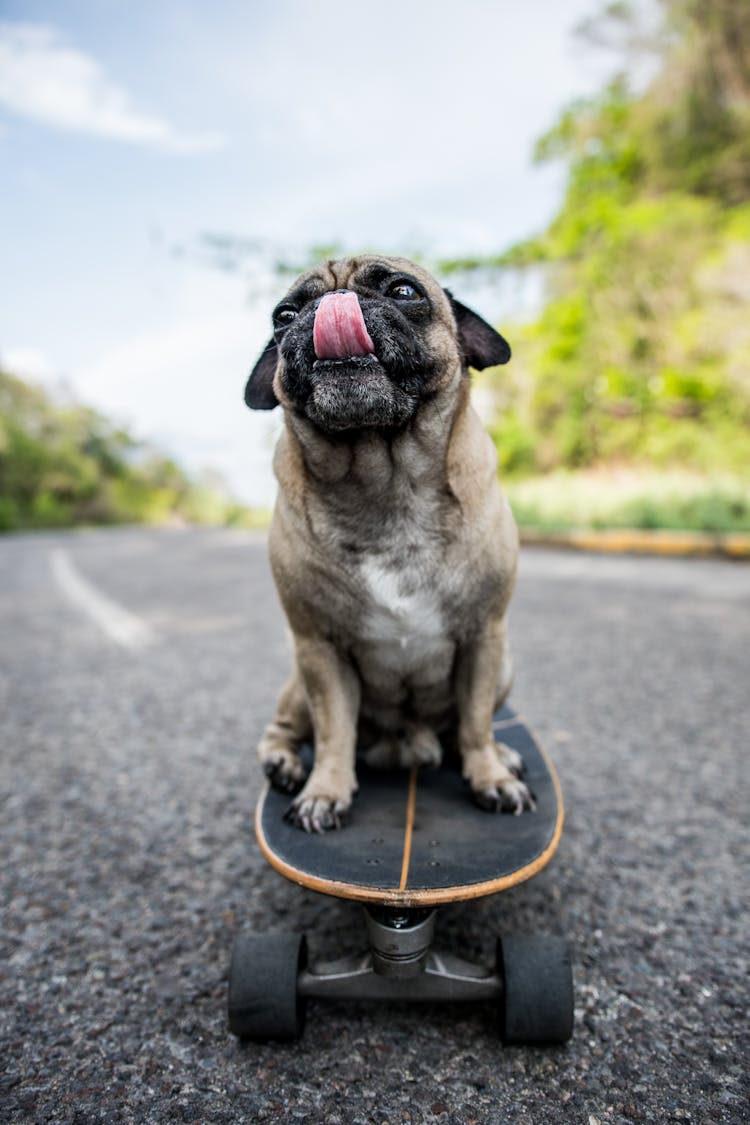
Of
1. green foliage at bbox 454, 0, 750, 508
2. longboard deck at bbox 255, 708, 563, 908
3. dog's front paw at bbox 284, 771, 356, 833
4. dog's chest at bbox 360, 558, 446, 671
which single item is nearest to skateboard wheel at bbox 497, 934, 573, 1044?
longboard deck at bbox 255, 708, 563, 908

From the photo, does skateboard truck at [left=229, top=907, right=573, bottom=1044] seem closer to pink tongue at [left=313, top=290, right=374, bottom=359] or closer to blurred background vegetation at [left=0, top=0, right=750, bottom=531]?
pink tongue at [left=313, top=290, right=374, bottom=359]

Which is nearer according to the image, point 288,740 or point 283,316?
point 283,316

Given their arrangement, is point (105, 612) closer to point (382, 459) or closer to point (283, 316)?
point (283, 316)

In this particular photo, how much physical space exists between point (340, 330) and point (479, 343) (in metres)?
0.52

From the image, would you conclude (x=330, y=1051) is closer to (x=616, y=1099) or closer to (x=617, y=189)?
(x=616, y=1099)

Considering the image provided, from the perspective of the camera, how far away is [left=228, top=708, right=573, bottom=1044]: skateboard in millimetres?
1421

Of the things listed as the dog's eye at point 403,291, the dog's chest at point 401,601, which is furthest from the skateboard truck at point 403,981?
the dog's eye at point 403,291

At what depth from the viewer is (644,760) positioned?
291 centimetres

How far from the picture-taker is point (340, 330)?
63.8 inches

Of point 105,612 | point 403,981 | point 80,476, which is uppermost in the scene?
point 403,981

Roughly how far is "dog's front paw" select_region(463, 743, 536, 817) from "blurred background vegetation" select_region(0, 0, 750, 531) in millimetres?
8541

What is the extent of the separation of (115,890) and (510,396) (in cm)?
1685

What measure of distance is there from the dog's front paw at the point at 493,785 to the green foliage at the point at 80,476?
27512 mm

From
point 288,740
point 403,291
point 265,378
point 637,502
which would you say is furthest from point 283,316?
point 637,502
